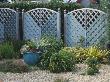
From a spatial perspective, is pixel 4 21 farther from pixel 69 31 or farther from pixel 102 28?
pixel 102 28

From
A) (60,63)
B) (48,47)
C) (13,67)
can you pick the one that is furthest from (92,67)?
(13,67)

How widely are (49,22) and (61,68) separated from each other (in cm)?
306

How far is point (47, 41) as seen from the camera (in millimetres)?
11070

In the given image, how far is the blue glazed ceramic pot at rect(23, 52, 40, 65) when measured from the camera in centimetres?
1046

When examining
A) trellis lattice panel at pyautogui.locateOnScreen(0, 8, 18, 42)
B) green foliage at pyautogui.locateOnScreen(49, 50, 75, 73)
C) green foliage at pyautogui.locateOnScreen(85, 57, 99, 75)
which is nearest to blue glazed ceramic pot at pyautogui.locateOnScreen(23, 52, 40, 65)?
green foliage at pyautogui.locateOnScreen(49, 50, 75, 73)

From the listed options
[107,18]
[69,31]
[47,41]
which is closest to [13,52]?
[47,41]

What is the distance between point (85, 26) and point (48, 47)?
1675mm

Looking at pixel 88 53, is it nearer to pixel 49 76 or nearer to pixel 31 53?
pixel 31 53

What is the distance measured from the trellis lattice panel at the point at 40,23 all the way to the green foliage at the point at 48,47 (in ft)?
2.91

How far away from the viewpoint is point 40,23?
12820 millimetres

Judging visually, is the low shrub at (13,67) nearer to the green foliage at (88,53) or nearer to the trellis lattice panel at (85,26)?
the green foliage at (88,53)

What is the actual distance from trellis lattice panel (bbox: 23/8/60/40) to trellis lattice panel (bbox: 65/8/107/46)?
372mm

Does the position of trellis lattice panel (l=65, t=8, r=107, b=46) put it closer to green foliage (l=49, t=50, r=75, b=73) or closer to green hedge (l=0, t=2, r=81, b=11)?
green hedge (l=0, t=2, r=81, b=11)

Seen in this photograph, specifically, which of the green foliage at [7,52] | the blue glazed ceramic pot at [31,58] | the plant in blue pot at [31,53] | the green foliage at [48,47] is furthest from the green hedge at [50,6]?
the blue glazed ceramic pot at [31,58]
